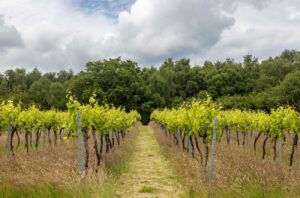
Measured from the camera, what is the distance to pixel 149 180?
12242mm

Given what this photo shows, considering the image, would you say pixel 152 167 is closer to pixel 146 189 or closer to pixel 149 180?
pixel 149 180

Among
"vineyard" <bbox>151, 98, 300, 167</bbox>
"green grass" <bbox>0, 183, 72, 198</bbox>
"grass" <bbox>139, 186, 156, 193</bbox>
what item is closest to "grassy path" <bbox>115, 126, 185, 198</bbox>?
"grass" <bbox>139, 186, 156, 193</bbox>

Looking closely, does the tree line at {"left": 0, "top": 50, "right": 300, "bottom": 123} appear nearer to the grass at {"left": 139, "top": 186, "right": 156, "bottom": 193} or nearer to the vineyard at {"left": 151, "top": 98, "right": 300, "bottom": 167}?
the vineyard at {"left": 151, "top": 98, "right": 300, "bottom": 167}

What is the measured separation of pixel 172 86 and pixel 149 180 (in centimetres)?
6206

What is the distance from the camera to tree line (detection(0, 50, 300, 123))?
59150 mm

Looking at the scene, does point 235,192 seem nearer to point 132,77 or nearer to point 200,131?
point 200,131

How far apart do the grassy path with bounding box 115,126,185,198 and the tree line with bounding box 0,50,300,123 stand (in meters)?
44.3

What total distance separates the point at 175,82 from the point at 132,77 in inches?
492

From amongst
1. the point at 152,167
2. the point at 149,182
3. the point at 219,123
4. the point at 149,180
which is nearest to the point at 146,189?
the point at 149,182

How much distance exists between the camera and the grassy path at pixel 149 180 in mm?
10320

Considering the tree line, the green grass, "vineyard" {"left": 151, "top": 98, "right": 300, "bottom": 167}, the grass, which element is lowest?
the grass

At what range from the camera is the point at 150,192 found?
34.2 feet

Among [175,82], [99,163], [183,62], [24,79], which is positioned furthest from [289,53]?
[99,163]

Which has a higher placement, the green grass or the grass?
the green grass
